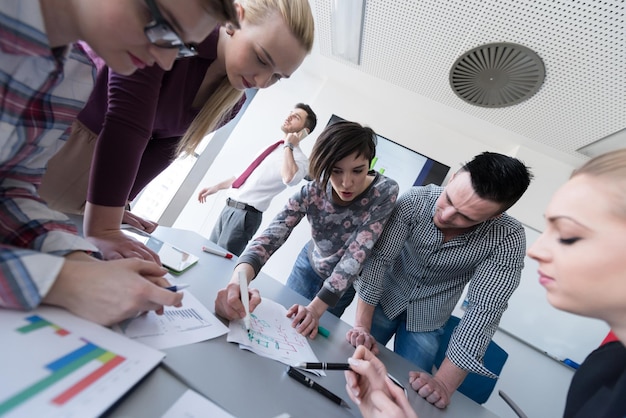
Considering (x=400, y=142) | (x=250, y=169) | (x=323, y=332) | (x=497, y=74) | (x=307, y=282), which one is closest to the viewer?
(x=323, y=332)

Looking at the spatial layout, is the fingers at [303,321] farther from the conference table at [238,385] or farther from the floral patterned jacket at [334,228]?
the floral patterned jacket at [334,228]

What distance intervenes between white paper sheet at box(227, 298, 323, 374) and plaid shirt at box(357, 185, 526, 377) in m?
0.43

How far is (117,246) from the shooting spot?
0.68 meters

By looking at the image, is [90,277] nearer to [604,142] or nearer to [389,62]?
[389,62]

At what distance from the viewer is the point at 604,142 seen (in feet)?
6.51

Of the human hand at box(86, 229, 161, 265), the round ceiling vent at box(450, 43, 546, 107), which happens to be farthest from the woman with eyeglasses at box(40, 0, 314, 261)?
the round ceiling vent at box(450, 43, 546, 107)

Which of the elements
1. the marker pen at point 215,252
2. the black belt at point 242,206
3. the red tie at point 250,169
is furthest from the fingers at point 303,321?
the red tie at point 250,169

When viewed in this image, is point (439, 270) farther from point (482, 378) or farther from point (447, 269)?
point (482, 378)

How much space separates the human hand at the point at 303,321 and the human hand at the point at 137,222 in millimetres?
624

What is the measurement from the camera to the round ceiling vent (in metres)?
1.58

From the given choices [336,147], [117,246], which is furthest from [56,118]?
[336,147]

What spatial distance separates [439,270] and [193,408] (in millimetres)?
1005

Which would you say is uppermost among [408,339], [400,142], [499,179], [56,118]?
[400,142]

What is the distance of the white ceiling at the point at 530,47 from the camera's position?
51.2 inches
